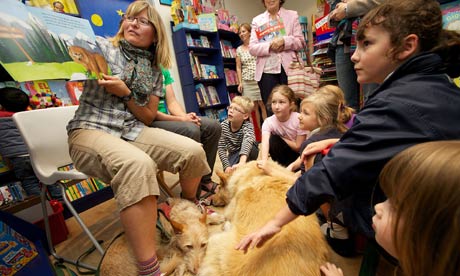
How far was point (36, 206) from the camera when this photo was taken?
1.50 m

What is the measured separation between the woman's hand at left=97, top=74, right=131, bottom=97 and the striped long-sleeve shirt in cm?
118

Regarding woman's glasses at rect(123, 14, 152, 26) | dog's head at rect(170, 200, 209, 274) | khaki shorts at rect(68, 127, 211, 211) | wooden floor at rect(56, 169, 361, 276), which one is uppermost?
woman's glasses at rect(123, 14, 152, 26)

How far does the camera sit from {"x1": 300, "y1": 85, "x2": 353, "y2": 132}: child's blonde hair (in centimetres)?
144

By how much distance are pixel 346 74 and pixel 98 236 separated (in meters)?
2.27

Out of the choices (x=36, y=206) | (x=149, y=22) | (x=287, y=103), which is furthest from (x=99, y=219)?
(x=287, y=103)

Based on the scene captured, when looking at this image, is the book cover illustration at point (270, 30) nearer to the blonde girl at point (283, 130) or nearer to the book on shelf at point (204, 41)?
the blonde girl at point (283, 130)

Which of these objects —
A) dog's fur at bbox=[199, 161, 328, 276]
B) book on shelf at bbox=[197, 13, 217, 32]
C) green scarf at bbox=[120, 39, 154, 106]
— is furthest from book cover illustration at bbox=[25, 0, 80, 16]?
dog's fur at bbox=[199, 161, 328, 276]

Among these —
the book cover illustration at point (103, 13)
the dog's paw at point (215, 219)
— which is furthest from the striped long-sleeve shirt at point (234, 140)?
the book cover illustration at point (103, 13)

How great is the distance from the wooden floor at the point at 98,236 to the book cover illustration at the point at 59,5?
1815 mm

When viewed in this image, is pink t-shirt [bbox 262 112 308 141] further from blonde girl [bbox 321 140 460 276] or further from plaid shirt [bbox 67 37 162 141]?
blonde girl [bbox 321 140 460 276]

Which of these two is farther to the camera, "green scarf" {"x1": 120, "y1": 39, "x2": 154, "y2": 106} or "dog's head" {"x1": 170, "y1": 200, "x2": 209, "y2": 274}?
"green scarf" {"x1": 120, "y1": 39, "x2": 154, "y2": 106}

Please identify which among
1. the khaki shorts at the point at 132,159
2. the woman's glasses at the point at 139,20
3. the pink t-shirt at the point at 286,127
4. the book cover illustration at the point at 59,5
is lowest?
the pink t-shirt at the point at 286,127

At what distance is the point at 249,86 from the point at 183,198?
8.80ft

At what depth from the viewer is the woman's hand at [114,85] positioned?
3.73 feet
